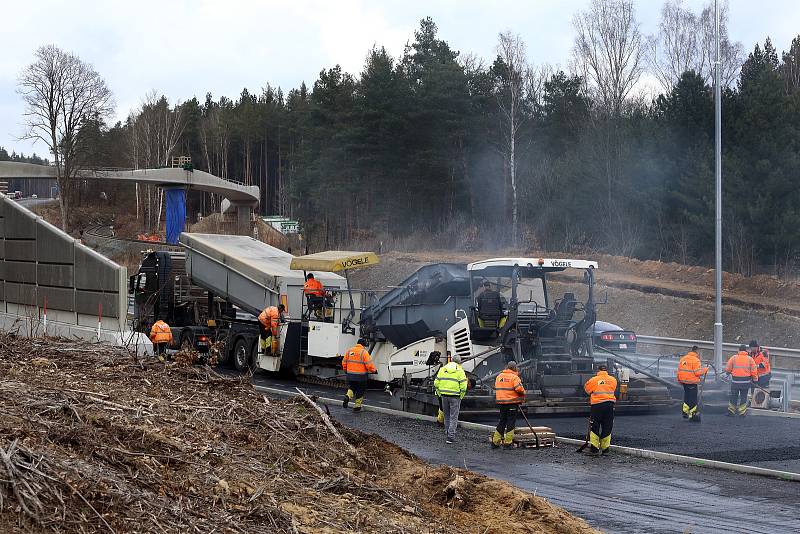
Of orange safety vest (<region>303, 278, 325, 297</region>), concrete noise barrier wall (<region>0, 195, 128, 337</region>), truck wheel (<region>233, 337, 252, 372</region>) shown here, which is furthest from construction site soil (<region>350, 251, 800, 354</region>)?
concrete noise barrier wall (<region>0, 195, 128, 337</region>)

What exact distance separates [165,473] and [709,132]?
3192 cm

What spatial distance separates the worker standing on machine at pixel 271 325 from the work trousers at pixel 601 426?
958 cm

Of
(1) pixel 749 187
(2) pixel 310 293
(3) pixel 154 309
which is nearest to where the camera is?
(2) pixel 310 293

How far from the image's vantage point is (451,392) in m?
14.6

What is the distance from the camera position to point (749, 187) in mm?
33656

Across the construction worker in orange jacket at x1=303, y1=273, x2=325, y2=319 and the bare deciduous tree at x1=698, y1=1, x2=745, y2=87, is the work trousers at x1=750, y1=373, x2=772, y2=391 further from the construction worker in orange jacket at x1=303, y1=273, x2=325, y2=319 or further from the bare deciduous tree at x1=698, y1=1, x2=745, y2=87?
the bare deciduous tree at x1=698, y1=1, x2=745, y2=87

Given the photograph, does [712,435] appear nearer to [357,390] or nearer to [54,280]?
[357,390]

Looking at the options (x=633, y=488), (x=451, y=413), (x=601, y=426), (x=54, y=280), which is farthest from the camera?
(x=54, y=280)

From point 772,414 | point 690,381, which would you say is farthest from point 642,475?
point 772,414

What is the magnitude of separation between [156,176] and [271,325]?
132ft

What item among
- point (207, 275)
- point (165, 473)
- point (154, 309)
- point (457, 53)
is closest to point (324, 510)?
point (165, 473)

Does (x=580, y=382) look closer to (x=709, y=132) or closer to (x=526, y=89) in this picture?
(x=709, y=132)

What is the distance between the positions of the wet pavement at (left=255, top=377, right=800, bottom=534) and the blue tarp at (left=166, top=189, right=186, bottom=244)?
152 feet

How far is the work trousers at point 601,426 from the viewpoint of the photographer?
1314 cm
